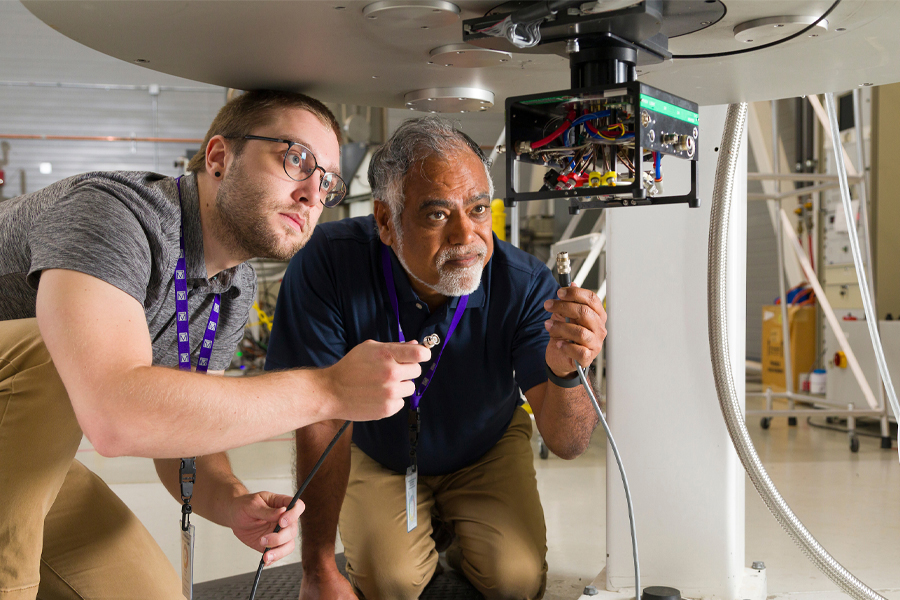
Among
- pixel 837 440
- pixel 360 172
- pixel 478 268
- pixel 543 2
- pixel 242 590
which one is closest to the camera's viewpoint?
pixel 543 2

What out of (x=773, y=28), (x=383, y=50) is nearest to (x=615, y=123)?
(x=773, y=28)

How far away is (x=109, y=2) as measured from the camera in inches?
28.9

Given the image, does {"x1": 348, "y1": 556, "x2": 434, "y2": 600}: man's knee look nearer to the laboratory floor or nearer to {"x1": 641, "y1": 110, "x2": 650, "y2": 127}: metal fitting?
the laboratory floor

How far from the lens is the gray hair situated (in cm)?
158

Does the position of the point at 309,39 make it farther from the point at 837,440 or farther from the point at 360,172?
the point at 360,172

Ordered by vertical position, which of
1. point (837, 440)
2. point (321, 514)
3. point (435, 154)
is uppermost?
point (435, 154)

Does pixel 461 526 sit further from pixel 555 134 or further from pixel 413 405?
pixel 555 134

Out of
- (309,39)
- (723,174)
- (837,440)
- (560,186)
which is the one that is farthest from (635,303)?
(837,440)

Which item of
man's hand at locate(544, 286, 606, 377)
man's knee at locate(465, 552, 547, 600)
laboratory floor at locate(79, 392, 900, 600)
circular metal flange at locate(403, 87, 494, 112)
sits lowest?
laboratory floor at locate(79, 392, 900, 600)

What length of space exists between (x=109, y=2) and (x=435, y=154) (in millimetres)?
888

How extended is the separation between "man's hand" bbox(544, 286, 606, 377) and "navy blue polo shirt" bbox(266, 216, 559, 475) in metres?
0.32

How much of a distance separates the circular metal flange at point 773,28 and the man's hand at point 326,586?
1.25 meters

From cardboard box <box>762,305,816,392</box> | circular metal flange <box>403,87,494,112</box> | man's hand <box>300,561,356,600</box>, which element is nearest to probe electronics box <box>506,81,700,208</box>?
circular metal flange <box>403,87,494,112</box>

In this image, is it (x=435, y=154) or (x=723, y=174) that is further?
(x=435, y=154)
